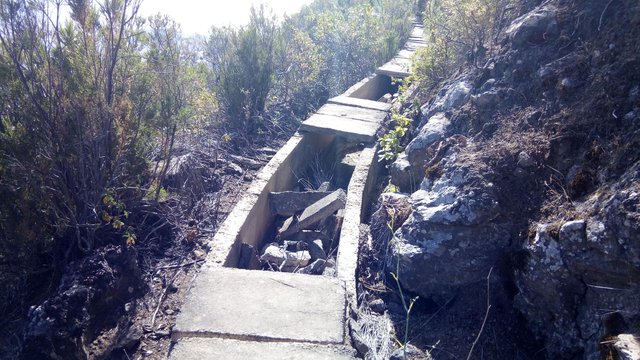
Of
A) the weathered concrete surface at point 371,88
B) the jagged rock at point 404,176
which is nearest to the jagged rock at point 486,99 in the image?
the jagged rock at point 404,176

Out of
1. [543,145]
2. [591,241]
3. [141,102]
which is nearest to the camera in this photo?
[591,241]

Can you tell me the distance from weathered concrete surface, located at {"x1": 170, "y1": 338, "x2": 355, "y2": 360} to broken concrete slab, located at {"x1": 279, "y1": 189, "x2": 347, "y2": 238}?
183 centimetres

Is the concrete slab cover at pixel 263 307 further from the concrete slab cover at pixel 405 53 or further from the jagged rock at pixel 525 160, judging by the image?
the concrete slab cover at pixel 405 53

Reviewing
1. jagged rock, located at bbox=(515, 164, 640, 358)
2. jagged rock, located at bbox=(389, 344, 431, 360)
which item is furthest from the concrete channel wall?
jagged rock, located at bbox=(515, 164, 640, 358)

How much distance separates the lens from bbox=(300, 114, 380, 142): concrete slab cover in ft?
19.7

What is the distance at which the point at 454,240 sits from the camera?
3307mm

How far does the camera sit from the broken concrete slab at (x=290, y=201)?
4.94 m

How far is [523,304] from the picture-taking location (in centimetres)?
302

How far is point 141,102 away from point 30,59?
847mm

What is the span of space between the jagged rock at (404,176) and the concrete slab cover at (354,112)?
6.13 feet

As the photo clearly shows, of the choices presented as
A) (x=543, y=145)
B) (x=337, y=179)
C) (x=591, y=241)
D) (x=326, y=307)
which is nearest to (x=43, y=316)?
(x=326, y=307)

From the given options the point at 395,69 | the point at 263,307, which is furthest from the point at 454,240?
the point at 395,69

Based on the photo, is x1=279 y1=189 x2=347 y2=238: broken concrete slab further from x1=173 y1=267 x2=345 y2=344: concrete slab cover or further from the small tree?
the small tree

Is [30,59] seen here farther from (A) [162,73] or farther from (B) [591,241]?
(B) [591,241]
